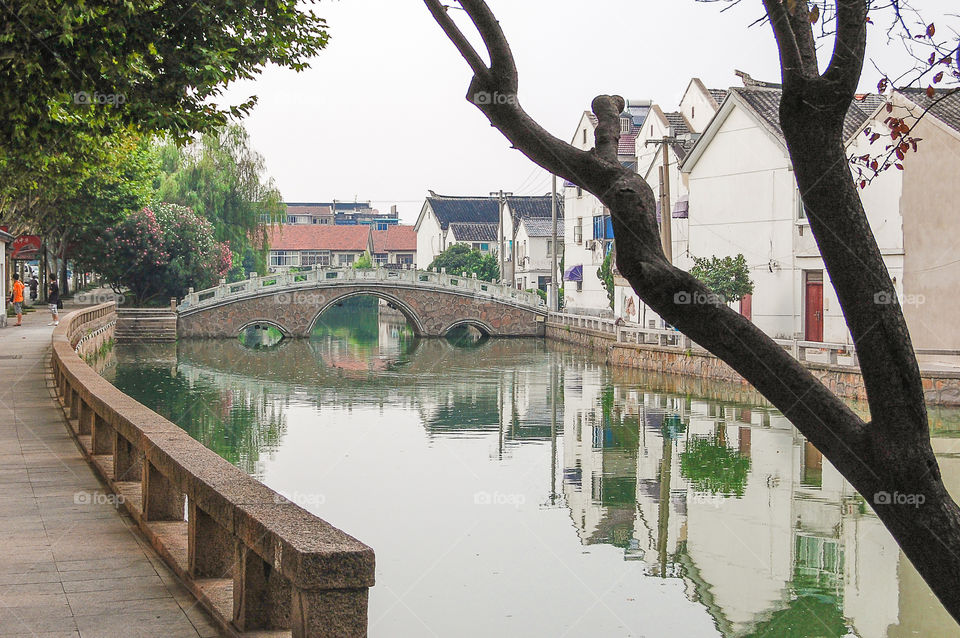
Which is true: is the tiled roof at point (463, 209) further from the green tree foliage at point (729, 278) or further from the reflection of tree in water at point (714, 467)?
the reflection of tree in water at point (714, 467)

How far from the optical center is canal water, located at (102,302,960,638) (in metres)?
9.64

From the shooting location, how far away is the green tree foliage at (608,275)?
38.5 metres

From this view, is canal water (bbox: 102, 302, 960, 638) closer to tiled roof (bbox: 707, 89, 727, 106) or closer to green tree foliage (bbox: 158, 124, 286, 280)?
tiled roof (bbox: 707, 89, 727, 106)

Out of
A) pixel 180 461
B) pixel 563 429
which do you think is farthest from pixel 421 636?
pixel 563 429

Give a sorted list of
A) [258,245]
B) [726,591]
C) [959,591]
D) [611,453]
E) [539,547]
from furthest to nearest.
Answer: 1. [258,245]
2. [611,453]
3. [539,547]
4. [726,591]
5. [959,591]

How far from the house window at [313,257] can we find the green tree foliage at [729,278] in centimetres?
5955

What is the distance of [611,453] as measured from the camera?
1780 centimetres

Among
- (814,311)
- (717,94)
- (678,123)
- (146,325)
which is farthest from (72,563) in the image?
(678,123)

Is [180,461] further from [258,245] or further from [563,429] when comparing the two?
[258,245]

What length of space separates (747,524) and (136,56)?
836 cm

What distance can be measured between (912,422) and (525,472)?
12.5 meters

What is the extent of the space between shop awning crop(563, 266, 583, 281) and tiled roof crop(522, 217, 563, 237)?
28.5 feet

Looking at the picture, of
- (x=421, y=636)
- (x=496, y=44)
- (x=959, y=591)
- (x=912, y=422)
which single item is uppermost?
(x=496, y=44)

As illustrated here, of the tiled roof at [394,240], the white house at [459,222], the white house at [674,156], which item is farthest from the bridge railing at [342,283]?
the tiled roof at [394,240]
